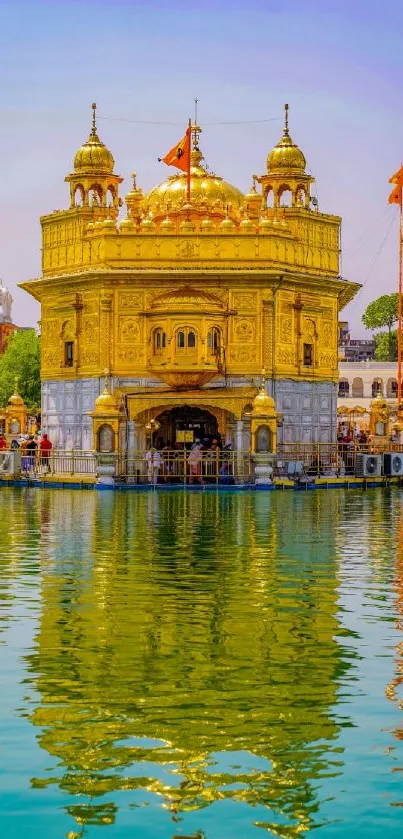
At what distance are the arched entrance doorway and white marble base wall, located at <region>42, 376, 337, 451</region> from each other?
2.13 m

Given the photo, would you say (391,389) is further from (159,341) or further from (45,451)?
(45,451)

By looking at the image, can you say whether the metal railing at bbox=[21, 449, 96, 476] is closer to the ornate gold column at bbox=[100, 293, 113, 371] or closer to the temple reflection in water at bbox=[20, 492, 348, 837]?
the ornate gold column at bbox=[100, 293, 113, 371]

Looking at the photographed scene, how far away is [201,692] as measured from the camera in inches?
Answer: 411

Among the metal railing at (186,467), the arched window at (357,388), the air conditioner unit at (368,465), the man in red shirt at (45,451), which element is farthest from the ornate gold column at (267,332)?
the arched window at (357,388)

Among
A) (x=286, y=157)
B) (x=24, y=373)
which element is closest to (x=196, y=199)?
(x=286, y=157)

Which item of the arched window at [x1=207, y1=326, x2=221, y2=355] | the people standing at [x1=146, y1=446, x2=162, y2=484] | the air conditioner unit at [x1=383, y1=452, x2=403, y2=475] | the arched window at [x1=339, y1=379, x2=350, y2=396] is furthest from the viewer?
the arched window at [x1=339, y1=379, x2=350, y2=396]

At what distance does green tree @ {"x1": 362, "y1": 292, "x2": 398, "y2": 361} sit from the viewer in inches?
4350

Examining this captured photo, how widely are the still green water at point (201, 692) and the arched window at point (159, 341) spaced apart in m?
22.6

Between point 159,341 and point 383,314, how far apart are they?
68880 millimetres

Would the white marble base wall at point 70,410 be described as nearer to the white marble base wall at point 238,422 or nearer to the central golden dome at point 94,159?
the white marble base wall at point 238,422

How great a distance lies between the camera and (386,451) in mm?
→ 44656

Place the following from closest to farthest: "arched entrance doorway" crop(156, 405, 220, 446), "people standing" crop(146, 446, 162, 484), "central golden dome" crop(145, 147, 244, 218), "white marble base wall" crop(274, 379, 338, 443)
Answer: "people standing" crop(146, 446, 162, 484)
"white marble base wall" crop(274, 379, 338, 443)
"arched entrance doorway" crop(156, 405, 220, 446)
"central golden dome" crop(145, 147, 244, 218)

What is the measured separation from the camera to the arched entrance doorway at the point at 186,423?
150 ft

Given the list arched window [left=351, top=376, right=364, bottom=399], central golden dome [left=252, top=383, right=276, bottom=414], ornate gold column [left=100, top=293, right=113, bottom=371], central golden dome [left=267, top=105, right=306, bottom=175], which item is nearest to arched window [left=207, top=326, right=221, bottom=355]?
central golden dome [left=252, top=383, right=276, bottom=414]
